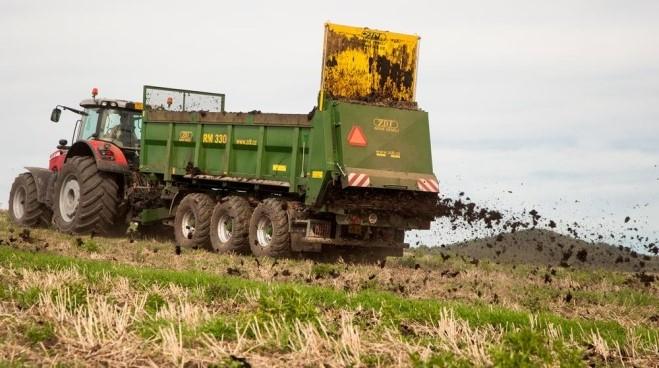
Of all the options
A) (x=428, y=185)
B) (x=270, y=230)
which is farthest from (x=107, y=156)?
(x=428, y=185)

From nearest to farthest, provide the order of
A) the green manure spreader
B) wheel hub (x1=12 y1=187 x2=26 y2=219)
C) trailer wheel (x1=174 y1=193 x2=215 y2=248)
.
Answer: the green manure spreader
trailer wheel (x1=174 y1=193 x2=215 y2=248)
wheel hub (x1=12 y1=187 x2=26 y2=219)

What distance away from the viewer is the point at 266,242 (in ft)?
57.0

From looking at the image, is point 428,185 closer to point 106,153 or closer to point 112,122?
point 106,153

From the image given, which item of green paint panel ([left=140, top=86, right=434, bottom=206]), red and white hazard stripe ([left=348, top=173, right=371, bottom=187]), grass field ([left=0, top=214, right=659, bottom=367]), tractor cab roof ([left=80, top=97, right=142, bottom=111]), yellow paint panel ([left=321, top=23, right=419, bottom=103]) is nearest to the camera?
grass field ([left=0, top=214, right=659, bottom=367])

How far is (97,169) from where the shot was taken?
21078mm

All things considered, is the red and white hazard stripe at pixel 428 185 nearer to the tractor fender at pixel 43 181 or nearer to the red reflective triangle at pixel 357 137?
the red reflective triangle at pixel 357 137

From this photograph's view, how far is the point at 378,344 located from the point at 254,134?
431 inches

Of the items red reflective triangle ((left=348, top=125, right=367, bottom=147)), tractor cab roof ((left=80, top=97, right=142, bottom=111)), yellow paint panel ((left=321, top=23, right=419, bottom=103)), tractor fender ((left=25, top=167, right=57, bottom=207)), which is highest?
yellow paint panel ((left=321, top=23, right=419, bottom=103))

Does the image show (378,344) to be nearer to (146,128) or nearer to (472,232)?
(472,232)

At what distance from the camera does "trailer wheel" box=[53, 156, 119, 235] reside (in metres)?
21.1

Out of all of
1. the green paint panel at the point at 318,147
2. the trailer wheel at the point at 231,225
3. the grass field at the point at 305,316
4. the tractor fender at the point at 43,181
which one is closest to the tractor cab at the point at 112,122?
the tractor fender at the point at 43,181

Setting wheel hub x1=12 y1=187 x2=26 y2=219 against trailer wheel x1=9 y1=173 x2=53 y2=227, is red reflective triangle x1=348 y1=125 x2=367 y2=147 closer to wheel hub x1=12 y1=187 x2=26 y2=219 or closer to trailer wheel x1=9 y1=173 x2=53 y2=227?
trailer wheel x1=9 y1=173 x2=53 y2=227

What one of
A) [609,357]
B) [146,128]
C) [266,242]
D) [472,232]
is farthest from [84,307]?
[146,128]

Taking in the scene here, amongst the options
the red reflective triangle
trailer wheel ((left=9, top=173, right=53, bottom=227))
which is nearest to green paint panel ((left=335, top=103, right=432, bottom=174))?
the red reflective triangle
